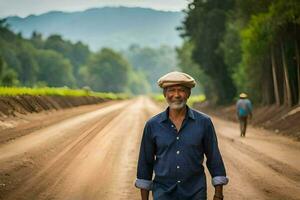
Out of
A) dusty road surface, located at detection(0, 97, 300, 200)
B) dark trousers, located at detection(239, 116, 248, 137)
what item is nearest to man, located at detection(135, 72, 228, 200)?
dusty road surface, located at detection(0, 97, 300, 200)

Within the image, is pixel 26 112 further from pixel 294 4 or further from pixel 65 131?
pixel 294 4

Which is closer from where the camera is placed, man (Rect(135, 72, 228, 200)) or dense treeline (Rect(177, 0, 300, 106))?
man (Rect(135, 72, 228, 200))

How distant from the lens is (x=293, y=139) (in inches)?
952

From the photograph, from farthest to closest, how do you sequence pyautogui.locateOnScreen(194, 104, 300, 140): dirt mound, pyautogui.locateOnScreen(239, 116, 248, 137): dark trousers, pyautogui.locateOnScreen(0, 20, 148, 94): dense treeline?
pyautogui.locateOnScreen(0, 20, 148, 94): dense treeline < pyautogui.locateOnScreen(194, 104, 300, 140): dirt mound < pyautogui.locateOnScreen(239, 116, 248, 137): dark trousers

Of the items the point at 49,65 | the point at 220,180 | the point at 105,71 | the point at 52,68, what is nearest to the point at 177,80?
the point at 220,180

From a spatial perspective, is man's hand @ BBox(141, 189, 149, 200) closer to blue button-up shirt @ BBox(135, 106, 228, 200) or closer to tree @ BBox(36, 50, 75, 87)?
blue button-up shirt @ BBox(135, 106, 228, 200)

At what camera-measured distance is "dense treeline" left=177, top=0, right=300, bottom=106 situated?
3278cm

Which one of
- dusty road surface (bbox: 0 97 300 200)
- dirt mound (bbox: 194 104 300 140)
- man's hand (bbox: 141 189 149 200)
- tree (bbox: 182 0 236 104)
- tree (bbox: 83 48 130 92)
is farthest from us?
tree (bbox: 83 48 130 92)

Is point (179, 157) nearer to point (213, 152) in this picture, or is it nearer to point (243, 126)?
point (213, 152)

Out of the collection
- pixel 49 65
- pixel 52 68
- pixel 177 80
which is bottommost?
pixel 177 80

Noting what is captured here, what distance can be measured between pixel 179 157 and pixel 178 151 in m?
0.05

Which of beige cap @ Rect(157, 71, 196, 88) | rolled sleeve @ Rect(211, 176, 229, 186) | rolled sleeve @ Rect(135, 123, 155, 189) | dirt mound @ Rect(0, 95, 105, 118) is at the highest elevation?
beige cap @ Rect(157, 71, 196, 88)

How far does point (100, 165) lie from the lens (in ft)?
48.8

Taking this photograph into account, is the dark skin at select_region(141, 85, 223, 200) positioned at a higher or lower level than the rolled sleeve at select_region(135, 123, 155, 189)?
higher
